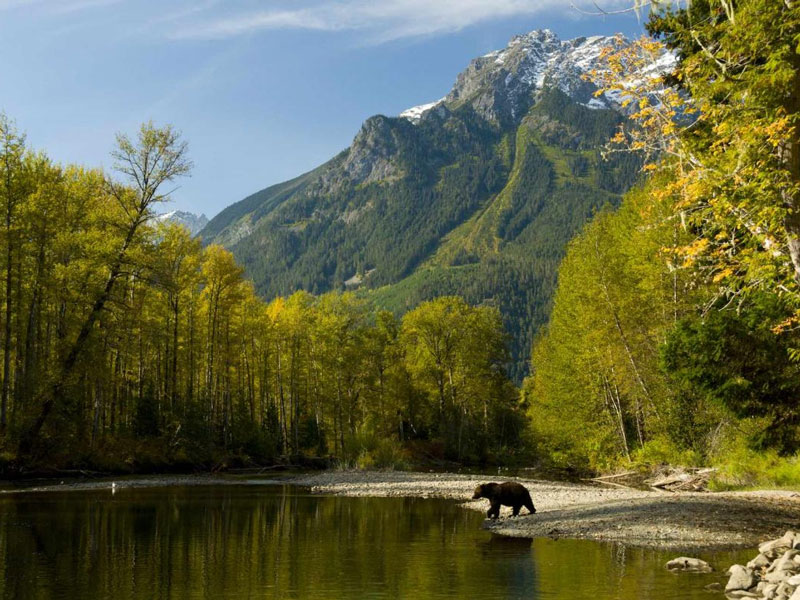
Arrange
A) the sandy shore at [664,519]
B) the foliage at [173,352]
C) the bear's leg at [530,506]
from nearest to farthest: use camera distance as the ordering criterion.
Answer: the sandy shore at [664,519] < the bear's leg at [530,506] < the foliage at [173,352]

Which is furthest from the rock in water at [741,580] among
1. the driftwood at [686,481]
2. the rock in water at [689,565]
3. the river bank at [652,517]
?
the driftwood at [686,481]

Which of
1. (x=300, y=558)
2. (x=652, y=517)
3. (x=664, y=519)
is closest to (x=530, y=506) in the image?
(x=652, y=517)

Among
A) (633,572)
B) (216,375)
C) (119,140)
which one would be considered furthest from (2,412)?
(633,572)

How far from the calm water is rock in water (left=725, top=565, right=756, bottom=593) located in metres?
0.52

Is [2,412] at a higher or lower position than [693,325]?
lower

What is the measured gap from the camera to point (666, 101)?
11586 mm

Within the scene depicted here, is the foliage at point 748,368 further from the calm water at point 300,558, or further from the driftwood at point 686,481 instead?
the driftwood at point 686,481

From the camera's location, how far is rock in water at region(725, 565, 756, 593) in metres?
9.84

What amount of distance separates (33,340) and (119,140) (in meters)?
11.1

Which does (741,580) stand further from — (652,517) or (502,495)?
(502,495)

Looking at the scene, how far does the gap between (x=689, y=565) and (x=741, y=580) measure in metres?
1.71

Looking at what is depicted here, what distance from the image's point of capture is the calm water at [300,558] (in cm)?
1013

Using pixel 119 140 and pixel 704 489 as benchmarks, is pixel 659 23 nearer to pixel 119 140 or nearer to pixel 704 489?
pixel 704 489

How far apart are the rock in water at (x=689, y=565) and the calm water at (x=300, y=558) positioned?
1.07 ft
